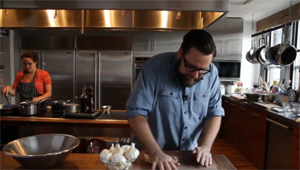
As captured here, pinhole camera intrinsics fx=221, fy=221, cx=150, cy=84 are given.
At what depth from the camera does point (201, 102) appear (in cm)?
136

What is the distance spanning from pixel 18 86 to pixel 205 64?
8.41 ft

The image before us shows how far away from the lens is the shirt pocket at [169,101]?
1309 mm

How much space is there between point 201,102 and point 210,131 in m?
0.18

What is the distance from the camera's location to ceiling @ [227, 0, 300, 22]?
3516 millimetres

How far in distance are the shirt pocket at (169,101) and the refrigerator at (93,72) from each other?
3.22 metres

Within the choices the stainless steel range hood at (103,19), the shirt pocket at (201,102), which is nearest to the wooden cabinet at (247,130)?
the stainless steel range hood at (103,19)

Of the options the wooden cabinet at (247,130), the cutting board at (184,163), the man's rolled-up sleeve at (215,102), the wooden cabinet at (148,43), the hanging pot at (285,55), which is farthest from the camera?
the wooden cabinet at (148,43)

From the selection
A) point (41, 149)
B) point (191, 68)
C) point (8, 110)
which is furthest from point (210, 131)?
point (8, 110)

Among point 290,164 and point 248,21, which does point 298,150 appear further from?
point 248,21

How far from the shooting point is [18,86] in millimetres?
2795

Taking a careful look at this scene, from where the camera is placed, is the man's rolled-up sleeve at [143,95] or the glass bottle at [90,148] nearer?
the man's rolled-up sleeve at [143,95]

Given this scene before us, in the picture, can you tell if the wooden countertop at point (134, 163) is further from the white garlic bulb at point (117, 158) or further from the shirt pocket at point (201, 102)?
the shirt pocket at point (201, 102)

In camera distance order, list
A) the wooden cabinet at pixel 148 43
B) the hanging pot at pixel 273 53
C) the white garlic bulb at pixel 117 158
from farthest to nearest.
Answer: the wooden cabinet at pixel 148 43, the hanging pot at pixel 273 53, the white garlic bulb at pixel 117 158

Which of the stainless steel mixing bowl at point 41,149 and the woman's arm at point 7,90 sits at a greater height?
the woman's arm at point 7,90
